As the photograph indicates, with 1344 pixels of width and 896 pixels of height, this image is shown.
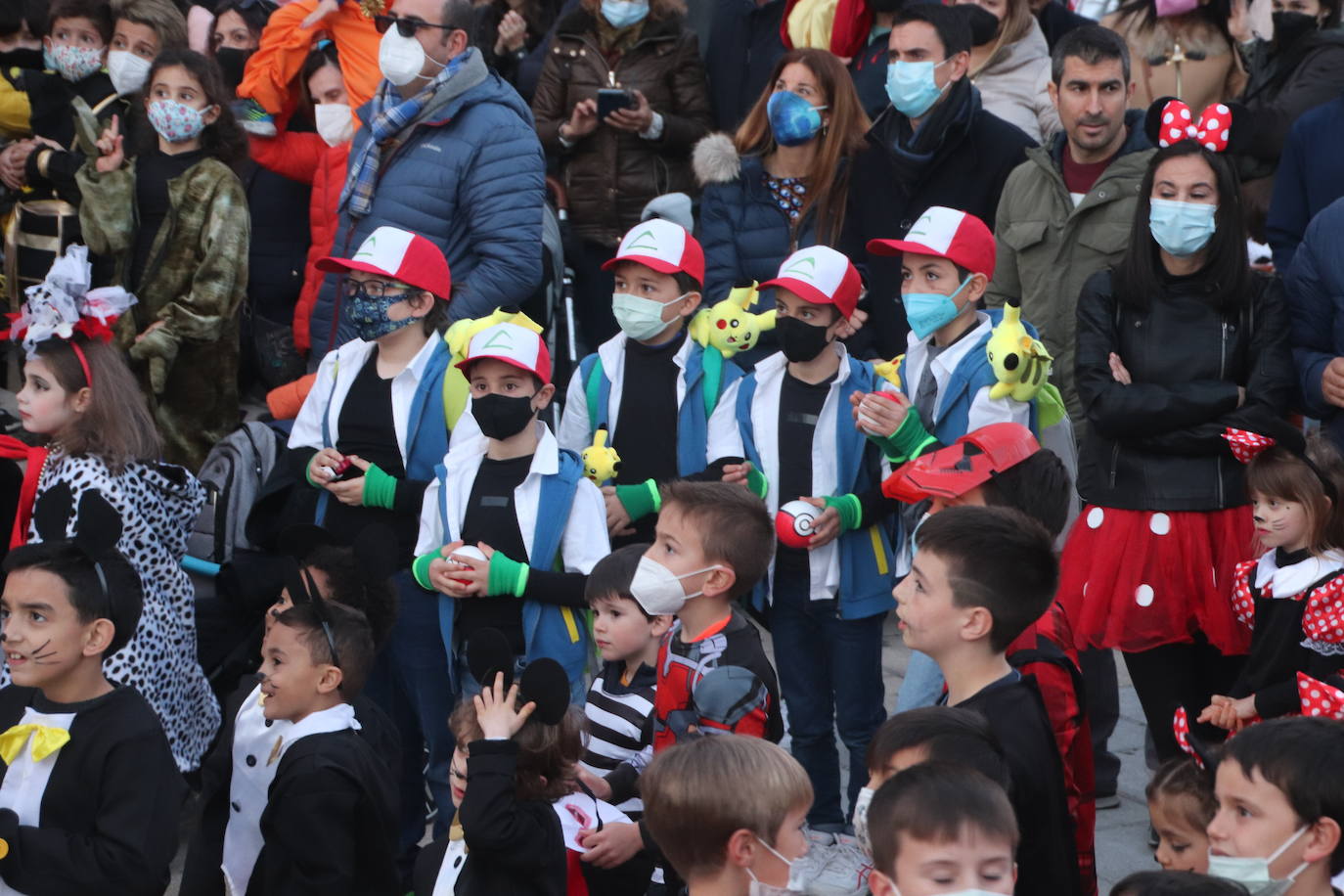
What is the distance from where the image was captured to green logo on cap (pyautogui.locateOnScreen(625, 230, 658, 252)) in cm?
565

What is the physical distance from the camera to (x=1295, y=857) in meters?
3.12

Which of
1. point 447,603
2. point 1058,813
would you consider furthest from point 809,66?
point 1058,813

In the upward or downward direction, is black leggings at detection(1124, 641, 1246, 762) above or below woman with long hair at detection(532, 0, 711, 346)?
below

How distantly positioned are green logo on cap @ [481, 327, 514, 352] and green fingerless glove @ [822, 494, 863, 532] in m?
1.06

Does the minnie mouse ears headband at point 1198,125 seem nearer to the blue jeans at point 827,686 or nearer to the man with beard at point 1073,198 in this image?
the man with beard at point 1073,198

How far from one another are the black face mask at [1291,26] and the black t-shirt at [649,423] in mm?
2818

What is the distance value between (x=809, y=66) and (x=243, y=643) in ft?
9.56

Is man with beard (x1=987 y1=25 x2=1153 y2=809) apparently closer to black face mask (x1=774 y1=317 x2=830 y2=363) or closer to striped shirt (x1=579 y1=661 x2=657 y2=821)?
black face mask (x1=774 y1=317 x2=830 y2=363)

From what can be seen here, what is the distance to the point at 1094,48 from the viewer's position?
5957 millimetres

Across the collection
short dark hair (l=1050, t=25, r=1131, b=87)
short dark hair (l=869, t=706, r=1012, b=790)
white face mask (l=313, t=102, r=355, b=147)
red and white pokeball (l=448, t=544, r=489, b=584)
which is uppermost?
short dark hair (l=1050, t=25, r=1131, b=87)

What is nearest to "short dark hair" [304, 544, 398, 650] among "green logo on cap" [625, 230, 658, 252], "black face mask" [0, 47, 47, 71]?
"green logo on cap" [625, 230, 658, 252]

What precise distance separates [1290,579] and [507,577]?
2.17 m

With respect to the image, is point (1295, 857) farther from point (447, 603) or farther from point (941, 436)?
point (447, 603)

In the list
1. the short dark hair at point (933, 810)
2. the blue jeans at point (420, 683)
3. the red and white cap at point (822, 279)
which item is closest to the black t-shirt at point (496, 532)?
the blue jeans at point (420, 683)
